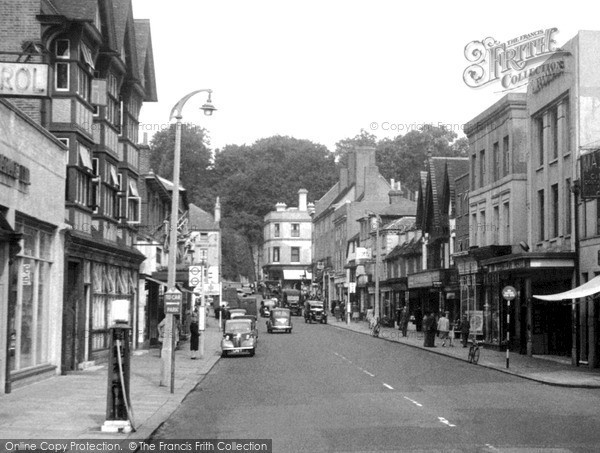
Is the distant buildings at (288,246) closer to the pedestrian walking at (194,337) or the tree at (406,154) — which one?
the tree at (406,154)

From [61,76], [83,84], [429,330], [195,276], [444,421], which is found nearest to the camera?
[444,421]

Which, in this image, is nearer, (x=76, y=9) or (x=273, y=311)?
(x=76, y=9)

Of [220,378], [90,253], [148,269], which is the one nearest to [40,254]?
[90,253]

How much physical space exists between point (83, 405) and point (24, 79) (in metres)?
6.82

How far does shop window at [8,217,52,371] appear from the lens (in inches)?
892

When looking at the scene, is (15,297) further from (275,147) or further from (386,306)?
(275,147)

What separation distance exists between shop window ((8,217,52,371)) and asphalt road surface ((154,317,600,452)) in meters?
4.34

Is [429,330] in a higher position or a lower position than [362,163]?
lower

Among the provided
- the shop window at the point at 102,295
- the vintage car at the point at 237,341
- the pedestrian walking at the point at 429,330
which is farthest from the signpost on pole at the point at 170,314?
the pedestrian walking at the point at 429,330

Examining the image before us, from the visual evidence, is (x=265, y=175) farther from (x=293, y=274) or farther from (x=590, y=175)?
(x=590, y=175)

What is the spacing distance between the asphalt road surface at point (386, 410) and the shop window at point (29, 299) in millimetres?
4343

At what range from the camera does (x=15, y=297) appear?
22.7 m

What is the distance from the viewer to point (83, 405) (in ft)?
65.0

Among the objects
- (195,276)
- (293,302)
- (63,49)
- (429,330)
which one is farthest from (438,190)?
(293,302)
